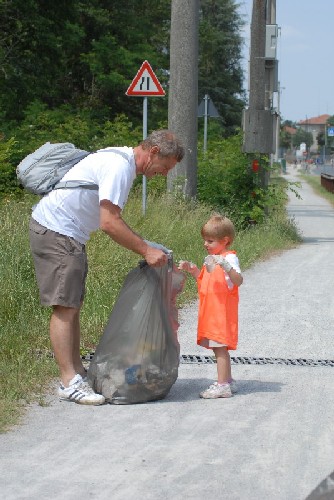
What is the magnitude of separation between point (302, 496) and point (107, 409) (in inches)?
76.6

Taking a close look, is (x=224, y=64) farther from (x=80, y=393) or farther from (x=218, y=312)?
(x=80, y=393)

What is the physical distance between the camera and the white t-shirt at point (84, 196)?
643 cm

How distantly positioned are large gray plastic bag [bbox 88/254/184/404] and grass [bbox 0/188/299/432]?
1.27 feet

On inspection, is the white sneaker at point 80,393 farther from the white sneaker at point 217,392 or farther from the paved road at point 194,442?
the white sneaker at point 217,392

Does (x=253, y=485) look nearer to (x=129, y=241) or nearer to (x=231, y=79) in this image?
(x=129, y=241)

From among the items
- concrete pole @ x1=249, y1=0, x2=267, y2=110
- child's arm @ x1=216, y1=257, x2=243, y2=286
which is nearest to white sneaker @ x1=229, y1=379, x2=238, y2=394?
child's arm @ x1=216, y1=257, x2=243, y2=286

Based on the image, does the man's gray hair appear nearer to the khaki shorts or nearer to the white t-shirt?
the white t-shirt

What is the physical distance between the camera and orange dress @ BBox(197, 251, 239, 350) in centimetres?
693

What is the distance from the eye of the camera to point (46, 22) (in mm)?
29844

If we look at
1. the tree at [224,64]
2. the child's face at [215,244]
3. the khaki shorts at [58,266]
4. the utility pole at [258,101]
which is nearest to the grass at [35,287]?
the khaki shorts at [58,266]

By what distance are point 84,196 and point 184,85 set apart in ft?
37.2

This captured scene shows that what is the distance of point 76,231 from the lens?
664cm

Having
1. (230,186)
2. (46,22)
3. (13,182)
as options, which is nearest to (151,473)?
(13,182)

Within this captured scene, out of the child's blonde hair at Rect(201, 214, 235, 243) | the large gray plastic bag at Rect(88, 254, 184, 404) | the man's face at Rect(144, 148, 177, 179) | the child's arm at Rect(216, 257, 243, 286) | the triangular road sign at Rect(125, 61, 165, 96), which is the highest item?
the triangular road sign at Rect(125, 61, 165, 96)
